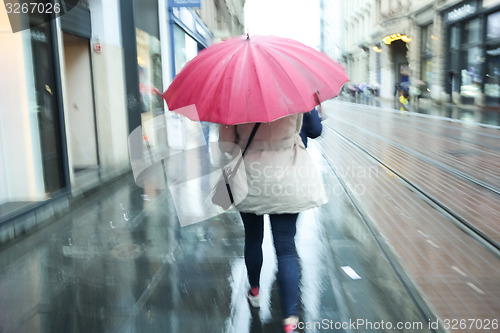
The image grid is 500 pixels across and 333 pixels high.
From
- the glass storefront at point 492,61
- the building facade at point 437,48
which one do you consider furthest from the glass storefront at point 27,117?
the building facade at point 437,48

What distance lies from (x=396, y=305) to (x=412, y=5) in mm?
35349

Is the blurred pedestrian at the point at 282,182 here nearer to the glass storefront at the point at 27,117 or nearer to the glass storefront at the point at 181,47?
the glass storefront at the point at 27,117

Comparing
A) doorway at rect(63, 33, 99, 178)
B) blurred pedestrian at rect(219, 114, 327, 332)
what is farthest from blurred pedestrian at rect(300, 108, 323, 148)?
doorway at rect(63, 33, 99, 178)

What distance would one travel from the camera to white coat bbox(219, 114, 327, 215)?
280cm

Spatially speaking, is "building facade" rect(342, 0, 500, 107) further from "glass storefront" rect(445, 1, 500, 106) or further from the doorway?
the doorway

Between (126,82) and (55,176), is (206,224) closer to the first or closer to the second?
(55,176)

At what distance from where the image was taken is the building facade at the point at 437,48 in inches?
933

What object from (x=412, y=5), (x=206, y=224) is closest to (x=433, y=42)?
(x=412, y=5)

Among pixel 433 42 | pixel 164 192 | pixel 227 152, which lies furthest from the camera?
pixel 433 42

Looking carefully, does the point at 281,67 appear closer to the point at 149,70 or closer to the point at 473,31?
the point at 149,70

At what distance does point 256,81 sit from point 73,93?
259 inches

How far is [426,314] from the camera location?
3.21 meters

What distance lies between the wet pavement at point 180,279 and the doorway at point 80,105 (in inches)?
110

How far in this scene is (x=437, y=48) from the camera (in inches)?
1178
